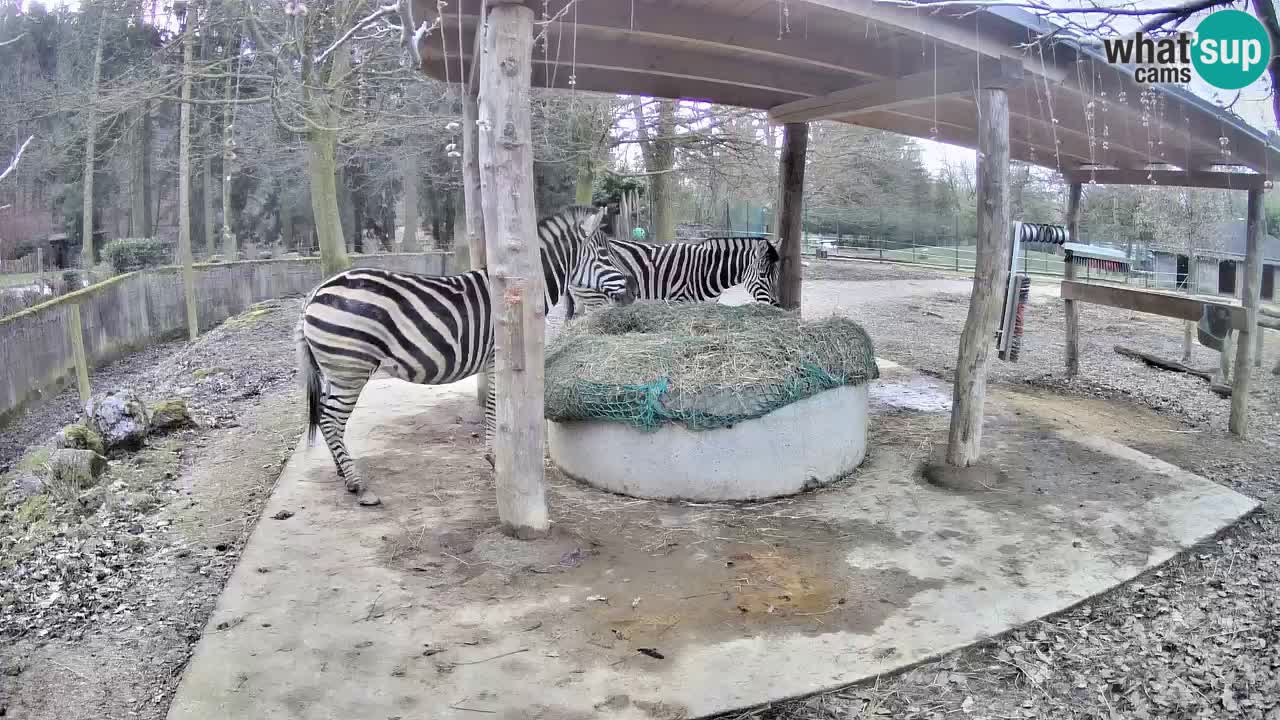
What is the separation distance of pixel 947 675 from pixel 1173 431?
211 inches

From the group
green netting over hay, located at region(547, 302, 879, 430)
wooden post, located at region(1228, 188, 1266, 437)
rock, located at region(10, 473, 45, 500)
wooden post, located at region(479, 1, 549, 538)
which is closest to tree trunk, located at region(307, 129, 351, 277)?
rock, located at region(10, 473, 45, 500)

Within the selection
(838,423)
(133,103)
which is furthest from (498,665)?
(133,103)

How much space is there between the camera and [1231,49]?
3969 millimetres

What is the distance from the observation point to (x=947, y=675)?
10.7 ft

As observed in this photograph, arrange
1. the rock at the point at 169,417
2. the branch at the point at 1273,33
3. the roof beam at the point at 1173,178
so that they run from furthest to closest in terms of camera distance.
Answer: the roof beam at the point at 1173,178, the rock at the point at 169,417, the branch at the point at 1273,33

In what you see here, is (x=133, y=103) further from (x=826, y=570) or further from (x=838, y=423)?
(x=826, y=570)

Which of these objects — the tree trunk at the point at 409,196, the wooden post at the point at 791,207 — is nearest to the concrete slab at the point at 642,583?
the wooden post at the point at 791,207

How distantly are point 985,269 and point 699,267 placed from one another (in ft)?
16.1

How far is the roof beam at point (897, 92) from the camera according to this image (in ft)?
17.9

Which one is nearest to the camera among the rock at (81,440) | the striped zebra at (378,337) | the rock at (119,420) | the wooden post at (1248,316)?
the striped zebra at (378,337)

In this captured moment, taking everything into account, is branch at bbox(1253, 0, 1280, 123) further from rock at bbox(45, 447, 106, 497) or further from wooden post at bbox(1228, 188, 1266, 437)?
rock at bbox(45, 447, 106, 497)

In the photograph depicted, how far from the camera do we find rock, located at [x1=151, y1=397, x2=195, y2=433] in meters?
7.08

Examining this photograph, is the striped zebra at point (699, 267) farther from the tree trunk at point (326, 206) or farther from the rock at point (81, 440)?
the tree trunk at point (326, 206)

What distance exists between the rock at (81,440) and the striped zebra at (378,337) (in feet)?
6.08
